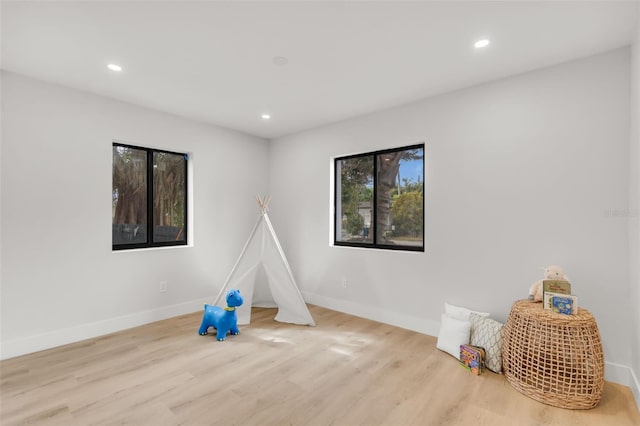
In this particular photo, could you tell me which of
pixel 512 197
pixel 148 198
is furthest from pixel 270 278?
pixel 512 197

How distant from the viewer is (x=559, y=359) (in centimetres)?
206

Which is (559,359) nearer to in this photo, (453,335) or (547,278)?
(547,278)

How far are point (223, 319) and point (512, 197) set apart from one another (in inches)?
116

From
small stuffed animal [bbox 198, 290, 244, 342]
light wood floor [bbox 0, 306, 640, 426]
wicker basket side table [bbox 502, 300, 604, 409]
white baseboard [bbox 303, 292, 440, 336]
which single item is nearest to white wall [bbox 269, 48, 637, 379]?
white baseboard [bbox 303, 292, 440, 336]

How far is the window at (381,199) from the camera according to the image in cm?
353

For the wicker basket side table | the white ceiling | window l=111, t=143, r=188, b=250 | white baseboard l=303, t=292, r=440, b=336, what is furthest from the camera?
window l=111, t=143, r=188, b=250

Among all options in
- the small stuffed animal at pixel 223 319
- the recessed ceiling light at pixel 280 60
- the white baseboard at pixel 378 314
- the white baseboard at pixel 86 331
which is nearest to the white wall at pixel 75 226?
the white baseboard at pixel 86 331

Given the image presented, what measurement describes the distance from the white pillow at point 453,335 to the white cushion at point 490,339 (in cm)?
7

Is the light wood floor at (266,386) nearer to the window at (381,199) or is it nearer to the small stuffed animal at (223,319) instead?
the small stuffed animal at (223,319)

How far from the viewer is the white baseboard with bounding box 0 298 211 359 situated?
8.93 ft

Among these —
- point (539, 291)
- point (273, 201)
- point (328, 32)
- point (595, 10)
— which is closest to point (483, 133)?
point (595, 10)

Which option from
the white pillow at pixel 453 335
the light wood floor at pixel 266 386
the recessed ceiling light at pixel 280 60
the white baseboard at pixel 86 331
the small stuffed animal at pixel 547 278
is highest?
the recessed ceiling light at pixel 280 60

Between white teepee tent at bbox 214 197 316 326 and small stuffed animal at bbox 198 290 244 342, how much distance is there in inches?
14.9

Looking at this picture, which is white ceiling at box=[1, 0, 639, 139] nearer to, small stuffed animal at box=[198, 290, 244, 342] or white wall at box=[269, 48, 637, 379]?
white wall at box=[269, 48, 637, 379]
